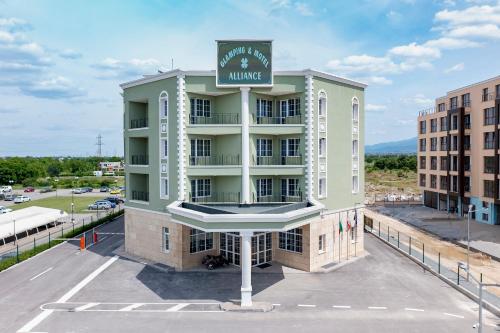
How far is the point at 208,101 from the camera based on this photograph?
33.2 m

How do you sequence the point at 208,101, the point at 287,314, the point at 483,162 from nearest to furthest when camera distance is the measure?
1. the point at 287,314
2. the point at 208,101
3. the point at 483,162

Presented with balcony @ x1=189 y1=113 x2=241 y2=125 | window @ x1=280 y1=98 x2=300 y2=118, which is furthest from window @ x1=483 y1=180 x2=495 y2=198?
balcony @ x1=189 y1=113 x2=241 y2=125

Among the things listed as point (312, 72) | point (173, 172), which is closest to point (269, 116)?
point (312, 72)

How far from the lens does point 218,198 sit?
33.0 m

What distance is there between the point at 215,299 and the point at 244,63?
18.5 m

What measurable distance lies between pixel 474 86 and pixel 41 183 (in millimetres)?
124843

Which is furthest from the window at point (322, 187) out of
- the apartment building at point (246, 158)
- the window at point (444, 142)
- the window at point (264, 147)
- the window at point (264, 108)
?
the window at point (444, 142)

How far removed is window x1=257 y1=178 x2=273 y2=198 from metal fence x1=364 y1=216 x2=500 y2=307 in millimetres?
14982

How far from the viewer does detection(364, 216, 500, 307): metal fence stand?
26969mm

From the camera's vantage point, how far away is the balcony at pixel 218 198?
31.8 metres

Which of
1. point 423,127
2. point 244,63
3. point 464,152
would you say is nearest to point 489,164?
point 464,152

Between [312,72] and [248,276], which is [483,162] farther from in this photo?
[248,276]

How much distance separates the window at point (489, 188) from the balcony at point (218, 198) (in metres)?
40.6

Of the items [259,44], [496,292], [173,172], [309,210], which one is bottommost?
[496,292]
